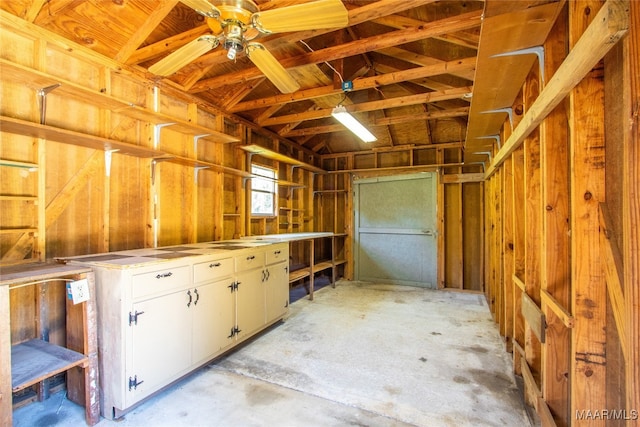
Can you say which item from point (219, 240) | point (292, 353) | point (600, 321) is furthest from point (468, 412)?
point (219, 240)

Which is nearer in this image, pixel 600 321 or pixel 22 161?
pixel 600 321

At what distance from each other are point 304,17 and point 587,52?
4.21ft

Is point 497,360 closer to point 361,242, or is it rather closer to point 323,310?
point 323,310

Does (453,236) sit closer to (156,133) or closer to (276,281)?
(276,281)

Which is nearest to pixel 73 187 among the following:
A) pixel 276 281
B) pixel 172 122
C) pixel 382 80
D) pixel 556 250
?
pixel 172 122

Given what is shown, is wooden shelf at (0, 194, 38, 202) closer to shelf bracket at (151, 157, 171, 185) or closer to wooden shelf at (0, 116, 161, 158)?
wooden shelf at (0, 116, 161, 158)

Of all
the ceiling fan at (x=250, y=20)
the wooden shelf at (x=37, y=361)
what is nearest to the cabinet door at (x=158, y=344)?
the wooden shelf at (x=37, y=361)

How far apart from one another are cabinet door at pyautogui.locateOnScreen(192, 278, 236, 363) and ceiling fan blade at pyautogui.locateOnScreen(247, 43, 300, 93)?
1.79 m

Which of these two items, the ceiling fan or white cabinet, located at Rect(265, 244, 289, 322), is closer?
the ceiling fan

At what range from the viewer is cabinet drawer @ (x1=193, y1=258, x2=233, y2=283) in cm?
245

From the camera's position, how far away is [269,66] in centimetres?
215

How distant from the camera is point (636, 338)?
0.82 meters

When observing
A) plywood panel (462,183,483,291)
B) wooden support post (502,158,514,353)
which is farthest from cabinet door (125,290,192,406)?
plywood panel (462,183,483,291)

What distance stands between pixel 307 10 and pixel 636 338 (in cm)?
186
